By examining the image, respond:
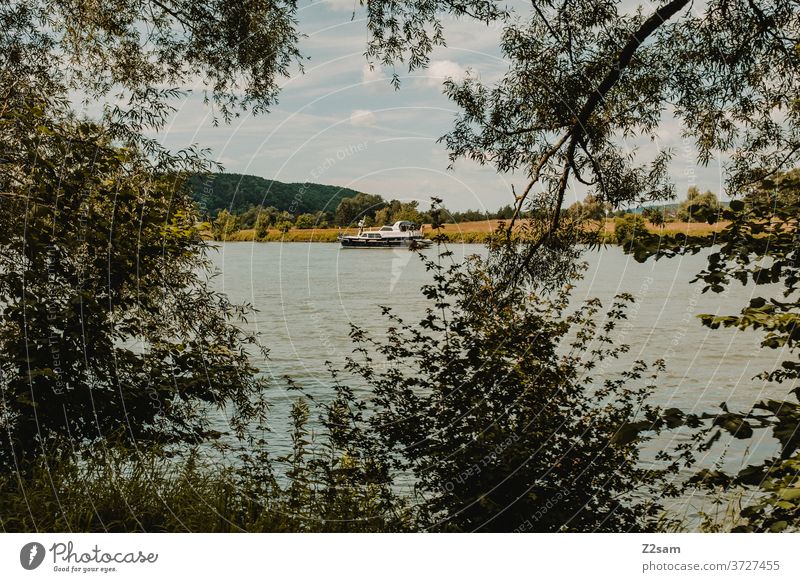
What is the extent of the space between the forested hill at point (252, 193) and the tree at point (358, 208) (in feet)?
0.26

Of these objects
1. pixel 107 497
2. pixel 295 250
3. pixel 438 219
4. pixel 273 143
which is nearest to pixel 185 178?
pixel 273 143

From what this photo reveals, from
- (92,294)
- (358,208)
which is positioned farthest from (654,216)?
(92,294)

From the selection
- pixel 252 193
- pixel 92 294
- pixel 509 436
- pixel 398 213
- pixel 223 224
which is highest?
pixel 252 193

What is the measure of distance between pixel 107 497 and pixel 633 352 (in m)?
11.0

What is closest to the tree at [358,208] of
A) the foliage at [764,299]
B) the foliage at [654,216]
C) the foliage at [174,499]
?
the foliage at [174,499]

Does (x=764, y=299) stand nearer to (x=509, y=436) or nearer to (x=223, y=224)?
(x=509, y=436)

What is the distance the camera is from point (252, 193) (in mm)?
6559

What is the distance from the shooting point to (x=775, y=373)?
3977 millimetres

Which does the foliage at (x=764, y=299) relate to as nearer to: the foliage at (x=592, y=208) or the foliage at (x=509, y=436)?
the foliage at (x=509, y=436)
